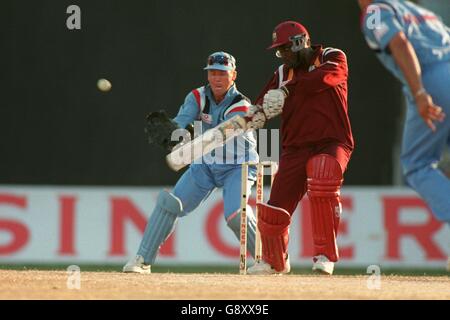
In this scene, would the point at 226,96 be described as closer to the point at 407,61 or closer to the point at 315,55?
the point at 315,55

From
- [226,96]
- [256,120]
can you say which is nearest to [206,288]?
[256,120]

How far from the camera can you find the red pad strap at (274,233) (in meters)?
7.38

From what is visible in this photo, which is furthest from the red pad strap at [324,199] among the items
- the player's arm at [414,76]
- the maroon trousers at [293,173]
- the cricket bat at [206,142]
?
the player's arm at [414,76]

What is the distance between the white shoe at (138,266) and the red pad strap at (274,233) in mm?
874

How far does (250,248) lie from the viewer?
812 cm

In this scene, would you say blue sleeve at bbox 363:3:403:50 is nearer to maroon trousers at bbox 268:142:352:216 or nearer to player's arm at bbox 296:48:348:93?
player's arm at bbox 296:48:348:93

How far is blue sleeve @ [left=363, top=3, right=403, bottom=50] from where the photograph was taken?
18.3ft

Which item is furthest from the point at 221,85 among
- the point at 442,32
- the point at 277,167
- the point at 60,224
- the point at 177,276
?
the point at 60,224

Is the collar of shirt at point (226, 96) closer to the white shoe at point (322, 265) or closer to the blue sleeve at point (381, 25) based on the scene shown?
the white shoe at point (322, 265)

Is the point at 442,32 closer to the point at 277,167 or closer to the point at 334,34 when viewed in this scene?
the point at 277,167

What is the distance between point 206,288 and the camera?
6.25 metres

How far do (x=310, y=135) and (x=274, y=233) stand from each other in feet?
2.27

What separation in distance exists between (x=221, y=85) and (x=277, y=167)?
70 cm

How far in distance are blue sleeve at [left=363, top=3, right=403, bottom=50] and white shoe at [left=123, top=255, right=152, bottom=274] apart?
9.48 feet
